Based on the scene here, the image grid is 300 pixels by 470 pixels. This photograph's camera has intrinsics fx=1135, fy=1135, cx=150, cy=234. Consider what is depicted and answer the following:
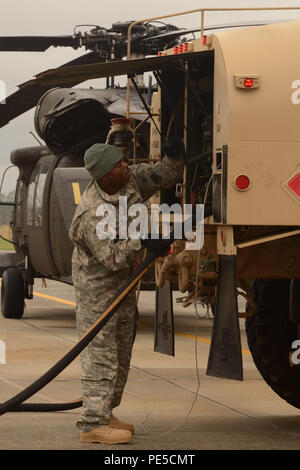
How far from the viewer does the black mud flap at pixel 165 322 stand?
8.44 m

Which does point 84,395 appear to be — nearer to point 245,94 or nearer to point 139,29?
point 245,94

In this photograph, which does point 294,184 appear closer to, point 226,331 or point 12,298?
point 226,331

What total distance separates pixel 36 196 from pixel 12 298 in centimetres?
170

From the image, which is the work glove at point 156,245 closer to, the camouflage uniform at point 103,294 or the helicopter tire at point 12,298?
the camouflage uniform at point 103,294

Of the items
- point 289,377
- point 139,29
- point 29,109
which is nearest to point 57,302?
point 29,109

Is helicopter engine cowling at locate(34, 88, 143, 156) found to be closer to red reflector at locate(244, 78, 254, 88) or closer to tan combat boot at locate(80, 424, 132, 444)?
red reflector at locate(244, 78, 254, 88)

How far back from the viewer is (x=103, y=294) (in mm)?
7652

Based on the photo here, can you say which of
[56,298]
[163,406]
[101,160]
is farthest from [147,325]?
[101,160]

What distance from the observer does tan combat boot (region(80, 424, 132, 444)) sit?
7.52m

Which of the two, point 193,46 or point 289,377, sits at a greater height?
point 193,46

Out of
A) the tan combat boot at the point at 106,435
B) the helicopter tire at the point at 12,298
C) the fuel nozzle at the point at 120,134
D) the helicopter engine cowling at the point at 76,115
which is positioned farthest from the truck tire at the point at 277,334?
the helicopter tire at the point at 12,298

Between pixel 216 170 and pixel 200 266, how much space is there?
729mm

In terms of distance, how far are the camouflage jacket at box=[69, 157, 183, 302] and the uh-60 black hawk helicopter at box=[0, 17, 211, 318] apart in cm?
661
